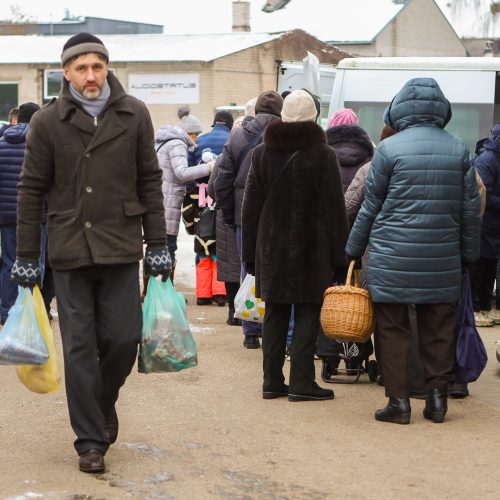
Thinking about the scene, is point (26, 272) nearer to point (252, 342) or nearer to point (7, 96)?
point (252, 342)

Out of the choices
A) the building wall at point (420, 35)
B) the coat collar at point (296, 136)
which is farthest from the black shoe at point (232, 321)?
the building wall at point (420, 35)

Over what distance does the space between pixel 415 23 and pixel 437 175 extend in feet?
171

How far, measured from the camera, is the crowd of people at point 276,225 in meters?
5.95

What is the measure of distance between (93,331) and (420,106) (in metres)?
2.28

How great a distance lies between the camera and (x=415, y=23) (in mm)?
57875

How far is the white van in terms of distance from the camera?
45.0 ft

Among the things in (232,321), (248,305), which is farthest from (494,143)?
(248,305)

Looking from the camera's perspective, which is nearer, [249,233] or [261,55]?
[249,233]

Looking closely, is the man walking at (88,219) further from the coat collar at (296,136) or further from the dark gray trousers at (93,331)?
the coat collar at (296,136)

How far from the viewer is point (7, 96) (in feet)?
155

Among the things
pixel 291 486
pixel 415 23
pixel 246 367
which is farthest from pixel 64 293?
pixel 415 23

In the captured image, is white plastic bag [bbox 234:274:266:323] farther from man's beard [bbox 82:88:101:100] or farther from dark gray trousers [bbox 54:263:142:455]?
man's beard [bbox 82:88:101:100]

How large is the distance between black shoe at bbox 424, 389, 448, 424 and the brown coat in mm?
2081

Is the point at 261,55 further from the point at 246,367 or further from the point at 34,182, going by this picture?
the point at 34,182
